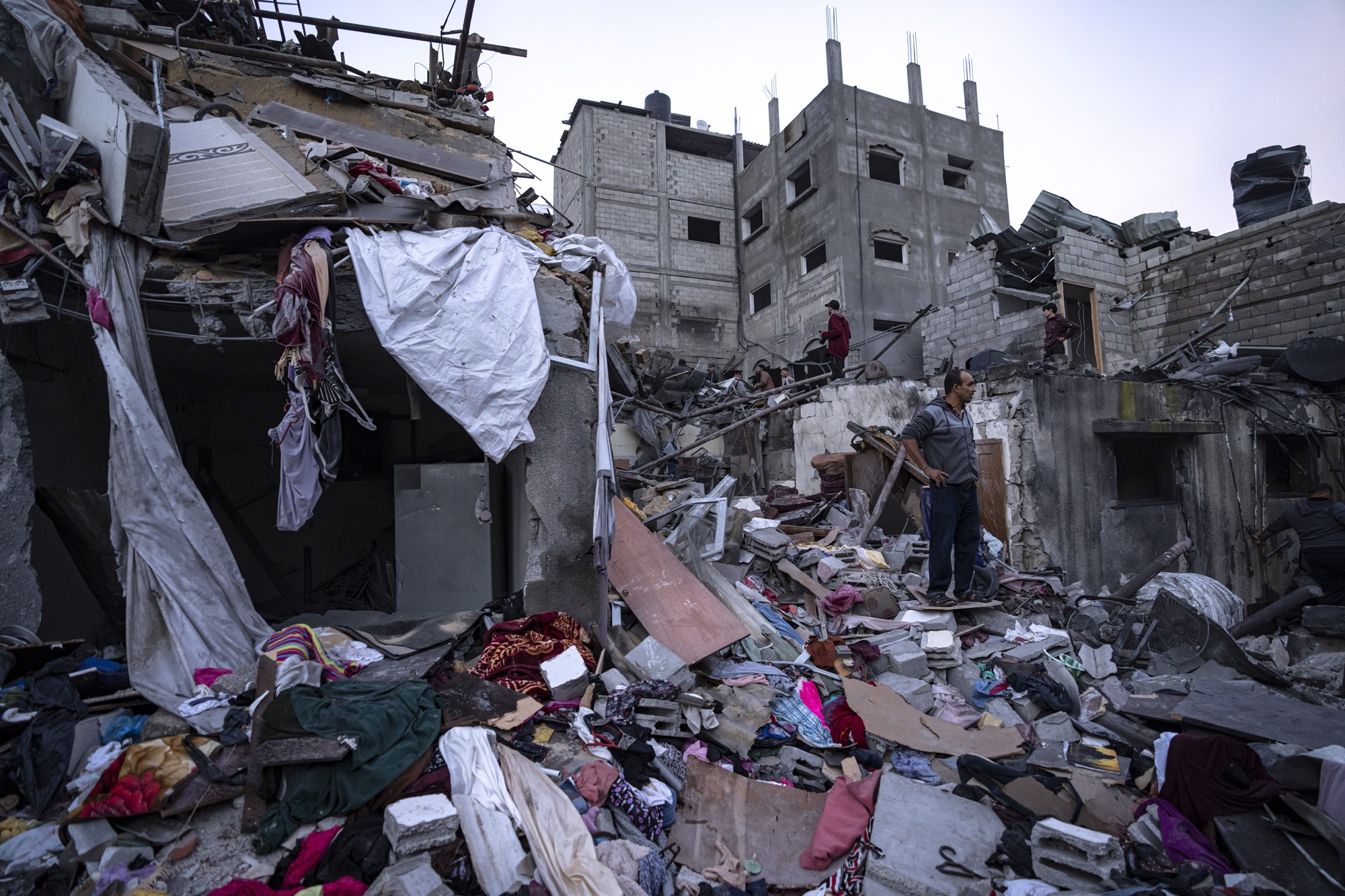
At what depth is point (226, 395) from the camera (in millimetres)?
8016

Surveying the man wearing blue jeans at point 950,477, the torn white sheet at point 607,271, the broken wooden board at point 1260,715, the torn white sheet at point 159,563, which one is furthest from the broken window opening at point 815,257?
the torn white sheet at point 159,563

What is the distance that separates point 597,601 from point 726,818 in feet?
5.88

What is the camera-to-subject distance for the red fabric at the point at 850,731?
12.8ft

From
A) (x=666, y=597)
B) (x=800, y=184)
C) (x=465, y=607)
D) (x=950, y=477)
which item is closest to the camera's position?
(x=666, y=597)

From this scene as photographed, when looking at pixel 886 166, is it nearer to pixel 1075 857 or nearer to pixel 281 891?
pixel 1075 857

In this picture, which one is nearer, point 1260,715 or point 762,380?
point 1260,715

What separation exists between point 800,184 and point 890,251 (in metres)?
4.34

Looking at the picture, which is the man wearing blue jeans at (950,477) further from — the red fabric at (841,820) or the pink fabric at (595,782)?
the pink fabric at (595,782)

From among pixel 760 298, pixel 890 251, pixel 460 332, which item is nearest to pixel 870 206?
pixel 890 251

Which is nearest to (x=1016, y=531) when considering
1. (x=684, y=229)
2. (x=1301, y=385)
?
(x=1301, y=385)

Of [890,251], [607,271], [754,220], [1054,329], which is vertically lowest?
[607,271]

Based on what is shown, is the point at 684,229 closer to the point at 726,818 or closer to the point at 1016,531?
the point at 1016,531

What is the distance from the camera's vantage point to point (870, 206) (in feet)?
67.4

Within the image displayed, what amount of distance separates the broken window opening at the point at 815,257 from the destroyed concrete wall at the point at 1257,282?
29.7 feet
